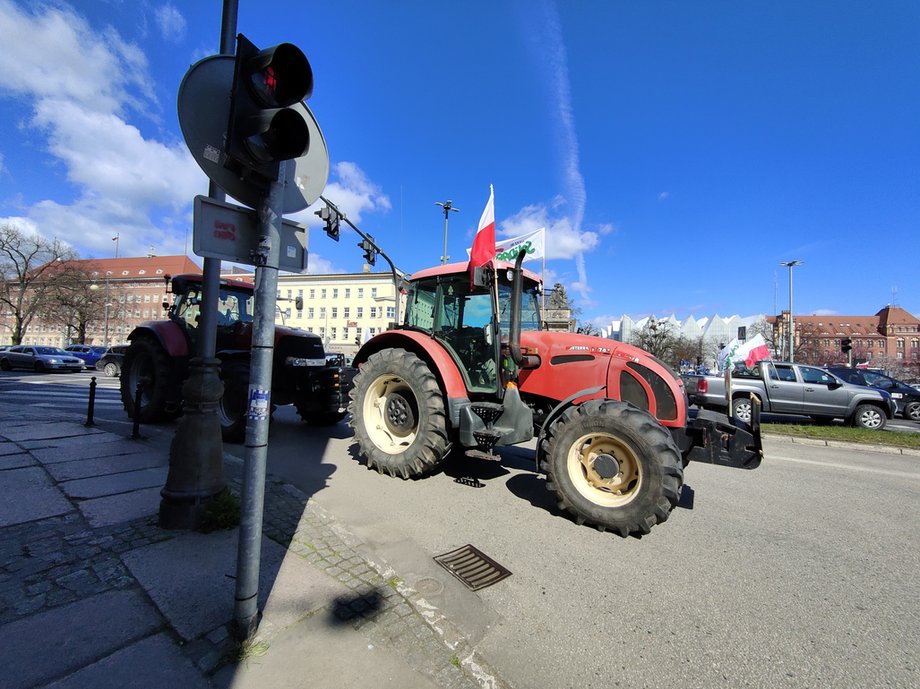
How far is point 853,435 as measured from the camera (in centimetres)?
887

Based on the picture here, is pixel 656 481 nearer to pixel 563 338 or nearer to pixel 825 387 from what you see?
pixel 563 338

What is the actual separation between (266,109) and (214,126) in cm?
36

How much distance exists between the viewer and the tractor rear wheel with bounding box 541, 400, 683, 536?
11.6 feet

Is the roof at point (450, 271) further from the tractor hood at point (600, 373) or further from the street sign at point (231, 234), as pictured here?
the street sign at point (231, 234)

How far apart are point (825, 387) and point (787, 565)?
1083 cm

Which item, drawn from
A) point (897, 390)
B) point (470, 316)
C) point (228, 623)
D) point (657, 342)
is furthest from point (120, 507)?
point (657, 342)

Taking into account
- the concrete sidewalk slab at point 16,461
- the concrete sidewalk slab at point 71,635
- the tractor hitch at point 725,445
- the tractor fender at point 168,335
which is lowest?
the concrete sidewalk slab at point 71,635

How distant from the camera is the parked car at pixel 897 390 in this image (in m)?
13.3

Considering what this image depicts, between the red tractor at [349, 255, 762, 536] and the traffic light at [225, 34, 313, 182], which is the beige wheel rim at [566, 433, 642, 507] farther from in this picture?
the traffic light at [225, 34, 313, 182]

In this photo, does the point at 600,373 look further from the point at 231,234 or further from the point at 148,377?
the point at 148,377

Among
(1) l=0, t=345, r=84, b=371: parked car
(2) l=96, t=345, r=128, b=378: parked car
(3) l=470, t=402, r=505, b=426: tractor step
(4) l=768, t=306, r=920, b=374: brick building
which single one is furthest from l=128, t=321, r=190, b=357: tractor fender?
(4) l=768, t=306, r=920, b=374: brick building

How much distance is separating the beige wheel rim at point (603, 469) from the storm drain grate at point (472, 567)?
1177 mm

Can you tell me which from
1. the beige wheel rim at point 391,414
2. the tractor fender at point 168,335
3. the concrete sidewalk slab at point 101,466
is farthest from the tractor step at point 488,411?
the tractor fender at point 168,335

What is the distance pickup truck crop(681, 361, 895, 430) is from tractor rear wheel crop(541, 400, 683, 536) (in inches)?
329
